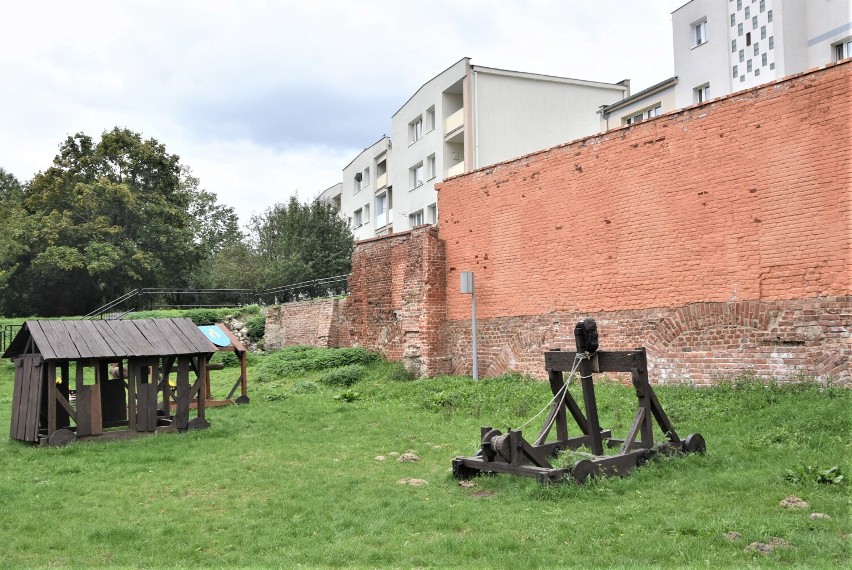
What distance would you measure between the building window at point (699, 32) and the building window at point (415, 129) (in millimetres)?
12776

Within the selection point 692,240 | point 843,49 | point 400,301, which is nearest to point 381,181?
point 400,301

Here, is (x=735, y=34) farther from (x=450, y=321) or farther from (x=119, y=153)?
(x=119, y=153)

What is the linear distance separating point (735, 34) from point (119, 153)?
1133 inches

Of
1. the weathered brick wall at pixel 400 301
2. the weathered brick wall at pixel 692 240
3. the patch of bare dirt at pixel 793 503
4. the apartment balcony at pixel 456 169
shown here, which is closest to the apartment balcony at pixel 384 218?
the apartment balcony at pixel 456 169

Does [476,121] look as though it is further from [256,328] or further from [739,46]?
[256,328]

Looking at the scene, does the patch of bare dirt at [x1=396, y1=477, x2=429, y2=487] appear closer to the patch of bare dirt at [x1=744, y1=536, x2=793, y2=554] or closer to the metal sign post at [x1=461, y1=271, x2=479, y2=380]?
the patch of bare dirt at [x1=744, y1=536, x2=793, y2=554]

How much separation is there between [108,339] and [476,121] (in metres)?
20.4

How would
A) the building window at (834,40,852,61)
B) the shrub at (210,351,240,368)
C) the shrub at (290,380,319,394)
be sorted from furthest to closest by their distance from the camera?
the shrub at (210,351,240,368) → the building window at (834,40,852,61) → the shrub at (290,380,319,394)

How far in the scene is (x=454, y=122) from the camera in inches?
1194

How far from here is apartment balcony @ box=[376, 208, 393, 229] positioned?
39.8 meters

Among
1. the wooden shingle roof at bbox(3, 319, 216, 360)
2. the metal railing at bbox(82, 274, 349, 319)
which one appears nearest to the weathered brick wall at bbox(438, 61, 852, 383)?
the wooden shingle roof at bbox(3, 319, 216, 360)

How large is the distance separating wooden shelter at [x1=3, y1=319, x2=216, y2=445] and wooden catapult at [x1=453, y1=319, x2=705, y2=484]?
571 centimetres

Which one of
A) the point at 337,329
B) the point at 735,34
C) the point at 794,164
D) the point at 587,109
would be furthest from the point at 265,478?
the point at 587,109

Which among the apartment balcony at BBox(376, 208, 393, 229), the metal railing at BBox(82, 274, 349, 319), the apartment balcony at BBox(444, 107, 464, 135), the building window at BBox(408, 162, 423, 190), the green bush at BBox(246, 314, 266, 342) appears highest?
the apartment balcony at BBox(444, 107, 464, 135)
